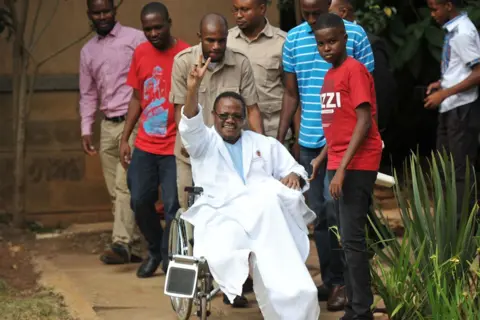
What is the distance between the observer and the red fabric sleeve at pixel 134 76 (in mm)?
8234

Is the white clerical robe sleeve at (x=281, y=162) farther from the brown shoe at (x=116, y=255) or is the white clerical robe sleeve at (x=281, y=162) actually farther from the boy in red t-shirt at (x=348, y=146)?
the brown shoe at (x=116, y=255)

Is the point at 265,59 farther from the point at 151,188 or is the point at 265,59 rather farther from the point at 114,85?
the point at 114,85

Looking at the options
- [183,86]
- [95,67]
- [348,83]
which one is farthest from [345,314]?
[95,67]

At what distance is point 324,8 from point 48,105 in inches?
142

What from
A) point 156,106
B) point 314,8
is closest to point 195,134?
point 314,8

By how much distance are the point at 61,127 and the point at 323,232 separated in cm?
341

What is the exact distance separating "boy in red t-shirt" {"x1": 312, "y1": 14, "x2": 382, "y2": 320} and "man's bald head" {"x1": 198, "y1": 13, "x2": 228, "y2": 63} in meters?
0.82

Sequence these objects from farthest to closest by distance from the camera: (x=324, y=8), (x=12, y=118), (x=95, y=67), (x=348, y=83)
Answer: (x=12, y=118) < (x=95, y=67) < (x=324, y=8) < (x=348, y=83)

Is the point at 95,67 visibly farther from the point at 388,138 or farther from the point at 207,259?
the point at 388,138

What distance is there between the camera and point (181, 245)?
708cm

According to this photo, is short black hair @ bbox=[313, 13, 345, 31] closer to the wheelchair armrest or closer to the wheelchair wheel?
the wheelchair armrest

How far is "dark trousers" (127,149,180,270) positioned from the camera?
26.6 feet

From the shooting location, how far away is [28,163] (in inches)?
400

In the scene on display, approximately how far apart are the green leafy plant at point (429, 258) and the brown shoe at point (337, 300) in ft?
1.81
